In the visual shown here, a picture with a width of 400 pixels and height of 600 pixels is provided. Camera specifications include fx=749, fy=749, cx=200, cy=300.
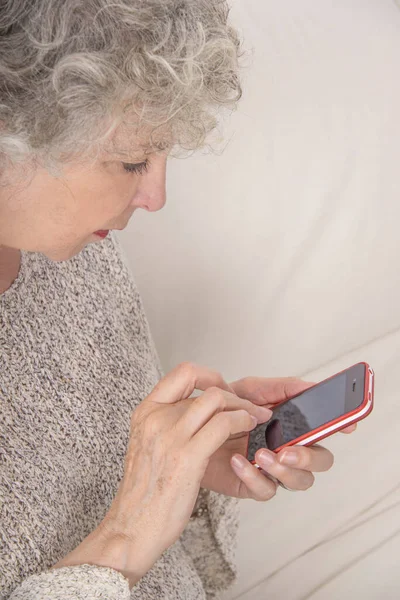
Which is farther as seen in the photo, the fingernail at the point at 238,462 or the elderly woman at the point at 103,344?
the fingernail at the point at 238,462

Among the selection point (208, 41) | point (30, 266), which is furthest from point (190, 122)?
point (30, 266)

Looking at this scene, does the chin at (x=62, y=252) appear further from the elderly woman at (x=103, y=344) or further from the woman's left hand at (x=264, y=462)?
the woman's left hand at (x=264, y=462)

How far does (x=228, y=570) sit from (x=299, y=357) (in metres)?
0.42

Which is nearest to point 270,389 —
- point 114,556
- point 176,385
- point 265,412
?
point 265,412

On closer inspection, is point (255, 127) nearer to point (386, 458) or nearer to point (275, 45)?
point (275, 45)

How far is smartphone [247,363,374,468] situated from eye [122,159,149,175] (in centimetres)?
32

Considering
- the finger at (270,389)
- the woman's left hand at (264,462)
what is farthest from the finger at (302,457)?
the finger at (270,389)

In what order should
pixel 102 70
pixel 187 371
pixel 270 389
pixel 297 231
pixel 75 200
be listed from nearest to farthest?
pixel 102 70 → pixel 75 200 → pixel 187 371 → pixel 270 389 → pixel 297 231

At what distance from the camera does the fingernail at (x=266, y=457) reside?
0.81m

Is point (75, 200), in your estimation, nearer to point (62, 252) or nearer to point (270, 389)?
point (62, 252)

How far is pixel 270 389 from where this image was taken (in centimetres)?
95

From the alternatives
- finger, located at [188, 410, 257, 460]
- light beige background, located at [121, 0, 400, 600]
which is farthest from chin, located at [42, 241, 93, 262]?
light beige background, located at [121, 0, 400, 600]

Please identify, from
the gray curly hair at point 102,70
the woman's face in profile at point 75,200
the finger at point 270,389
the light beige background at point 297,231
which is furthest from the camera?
the light beige background at point 297,231

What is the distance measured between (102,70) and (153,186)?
0.56 feet
